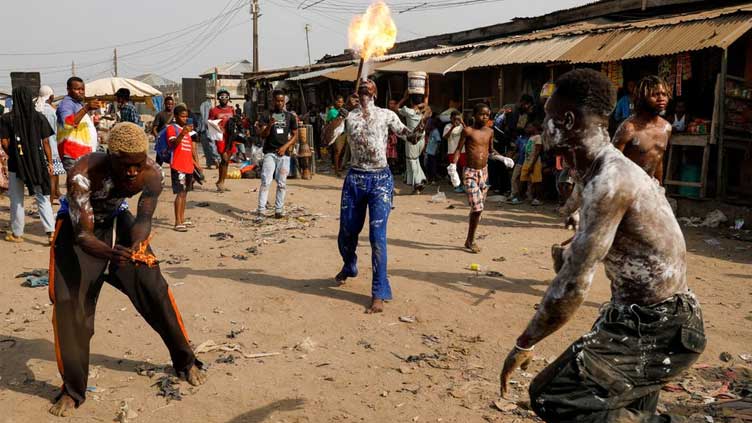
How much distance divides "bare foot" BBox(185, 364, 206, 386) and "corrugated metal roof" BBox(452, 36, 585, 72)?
943 cm

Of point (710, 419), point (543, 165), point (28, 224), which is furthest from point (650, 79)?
point (28, 224)

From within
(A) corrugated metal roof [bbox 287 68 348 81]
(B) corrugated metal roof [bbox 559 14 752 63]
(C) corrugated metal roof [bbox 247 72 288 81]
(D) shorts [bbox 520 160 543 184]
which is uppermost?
(C) corrugated metal roof [bbox 247 72 288 81]

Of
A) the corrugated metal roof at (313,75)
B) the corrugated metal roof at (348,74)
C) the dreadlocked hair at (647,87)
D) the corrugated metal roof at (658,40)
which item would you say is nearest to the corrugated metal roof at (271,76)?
the corrugated metal roof at (313,75)

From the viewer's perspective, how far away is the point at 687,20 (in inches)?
410

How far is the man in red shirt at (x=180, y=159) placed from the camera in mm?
9711

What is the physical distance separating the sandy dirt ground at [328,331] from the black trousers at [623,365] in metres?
1.65

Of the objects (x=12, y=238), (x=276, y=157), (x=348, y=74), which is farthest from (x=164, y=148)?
(x=348, y=74)

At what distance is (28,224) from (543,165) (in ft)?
29.7

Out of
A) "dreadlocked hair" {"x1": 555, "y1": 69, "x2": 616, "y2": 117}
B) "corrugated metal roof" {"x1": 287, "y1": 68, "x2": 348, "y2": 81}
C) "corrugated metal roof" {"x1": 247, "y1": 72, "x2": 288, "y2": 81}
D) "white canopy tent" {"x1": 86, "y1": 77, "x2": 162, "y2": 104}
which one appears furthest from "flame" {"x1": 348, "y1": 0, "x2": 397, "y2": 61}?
"white canopy tent" {"x1": 86, "y1": 77, "x2": 162, "y2": 104}

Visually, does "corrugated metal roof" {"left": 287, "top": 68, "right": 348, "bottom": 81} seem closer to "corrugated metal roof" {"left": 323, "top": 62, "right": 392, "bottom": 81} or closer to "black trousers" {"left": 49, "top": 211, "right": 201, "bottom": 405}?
"corrugated metal roof" {"left": 323, "top": 62, "right": 392, "bottom": 81}

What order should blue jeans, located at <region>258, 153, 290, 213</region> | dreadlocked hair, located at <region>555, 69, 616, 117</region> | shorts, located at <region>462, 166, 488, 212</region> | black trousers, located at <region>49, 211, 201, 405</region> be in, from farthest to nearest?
blue jeans, located at <region>258, 153, 290, 213</region>, shorts, located at <region>462, 166, 488, 212</region>, black trousers, located at <region>49, 211, 201, 405</region>, dreadlocked hair, located at <region>555, 69, 616, 117</region>

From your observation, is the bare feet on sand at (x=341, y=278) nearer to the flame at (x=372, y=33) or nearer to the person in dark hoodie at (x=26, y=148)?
the flame at (x=372, y=33)

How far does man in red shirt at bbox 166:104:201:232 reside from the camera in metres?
9.71

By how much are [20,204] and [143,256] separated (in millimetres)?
5661
